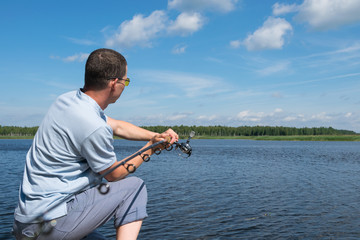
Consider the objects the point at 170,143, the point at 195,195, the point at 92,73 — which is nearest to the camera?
the point at 92,73

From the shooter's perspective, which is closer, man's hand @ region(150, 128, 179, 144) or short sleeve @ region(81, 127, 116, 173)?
short sleeve @ region(81, 127, 116, 173)

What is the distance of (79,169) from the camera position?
2979mm

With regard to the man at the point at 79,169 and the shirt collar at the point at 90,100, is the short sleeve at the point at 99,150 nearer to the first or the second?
the man at the point at 79,169

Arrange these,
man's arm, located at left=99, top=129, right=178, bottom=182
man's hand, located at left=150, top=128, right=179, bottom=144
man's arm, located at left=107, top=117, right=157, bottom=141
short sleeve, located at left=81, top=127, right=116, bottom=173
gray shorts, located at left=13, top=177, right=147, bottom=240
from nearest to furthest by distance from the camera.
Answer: short sleeve, located at left=81, top=127, right=116, bottom=173, gray shorts, located at left=13, top=177, right=147, bottom=240, man's arm, located at left=99, top=129, right=178, bottom=182, man's hand, located at left=150, top=128, right=179, bottom=144, man's arm, located at left=107, top=117, right=157, bottom=141

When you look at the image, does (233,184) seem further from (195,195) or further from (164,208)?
(164,208)

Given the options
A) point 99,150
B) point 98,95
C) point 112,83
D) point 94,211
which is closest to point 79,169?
point 99,150

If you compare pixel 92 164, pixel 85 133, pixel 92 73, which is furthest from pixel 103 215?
pixel 92 73

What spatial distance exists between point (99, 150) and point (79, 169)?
31 centimetres

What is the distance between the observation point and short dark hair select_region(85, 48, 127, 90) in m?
3.02

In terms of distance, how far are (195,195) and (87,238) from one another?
42.1ft

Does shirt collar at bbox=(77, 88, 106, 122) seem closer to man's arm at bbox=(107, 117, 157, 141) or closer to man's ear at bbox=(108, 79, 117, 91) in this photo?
man's ear at bbox=(108, 79, 117, 91)

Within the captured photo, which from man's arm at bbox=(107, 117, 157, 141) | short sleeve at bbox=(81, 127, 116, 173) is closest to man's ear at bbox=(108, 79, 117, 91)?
short sleeve at bbox=(81, 127, 116, 173)

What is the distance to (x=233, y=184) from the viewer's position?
19812 millimetres

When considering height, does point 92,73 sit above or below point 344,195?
above
